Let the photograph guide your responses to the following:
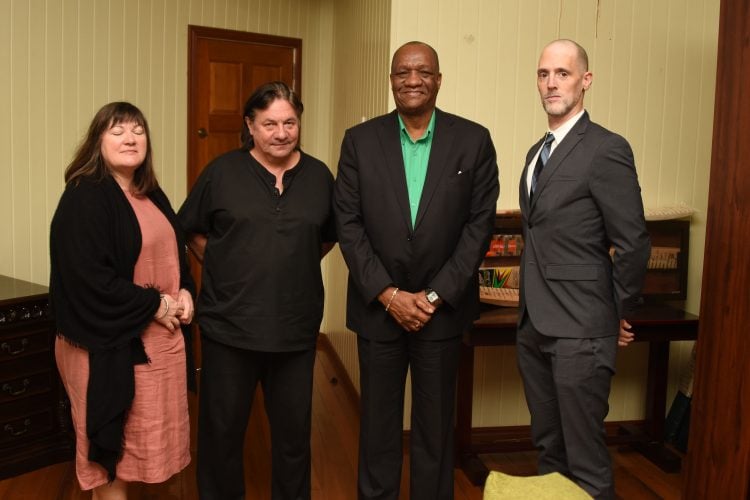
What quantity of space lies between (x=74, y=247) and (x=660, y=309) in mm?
2719

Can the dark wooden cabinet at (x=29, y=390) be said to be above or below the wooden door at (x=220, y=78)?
below

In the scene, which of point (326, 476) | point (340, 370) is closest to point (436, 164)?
point (326, 476)

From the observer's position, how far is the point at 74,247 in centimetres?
228

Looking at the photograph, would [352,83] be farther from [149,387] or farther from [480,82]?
[149,387]

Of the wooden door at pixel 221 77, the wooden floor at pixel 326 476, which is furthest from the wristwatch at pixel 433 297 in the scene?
the wooden door at pixel 221 77

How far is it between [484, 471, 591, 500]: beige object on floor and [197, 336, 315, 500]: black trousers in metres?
1.36

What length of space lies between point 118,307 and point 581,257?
1.41 meters

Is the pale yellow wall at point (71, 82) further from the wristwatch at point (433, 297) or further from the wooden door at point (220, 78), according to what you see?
the wristwatch at point (433, 297)

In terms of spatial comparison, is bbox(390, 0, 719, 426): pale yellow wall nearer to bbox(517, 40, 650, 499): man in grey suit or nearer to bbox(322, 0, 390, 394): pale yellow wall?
bbox(322, 0, 390, 394): pale yellow wall

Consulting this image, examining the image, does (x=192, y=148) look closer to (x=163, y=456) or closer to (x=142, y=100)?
(x=142, y=100)

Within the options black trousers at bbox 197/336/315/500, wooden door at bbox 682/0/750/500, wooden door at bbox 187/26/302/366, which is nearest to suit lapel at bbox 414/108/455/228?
black trousers at bbox 197/336/315/500

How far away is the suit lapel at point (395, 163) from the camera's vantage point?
8.50 feet

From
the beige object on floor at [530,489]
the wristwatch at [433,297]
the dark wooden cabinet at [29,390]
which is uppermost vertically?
the wristwatch at [433,297]

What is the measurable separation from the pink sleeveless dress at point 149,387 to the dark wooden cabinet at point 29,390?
1009 mm
